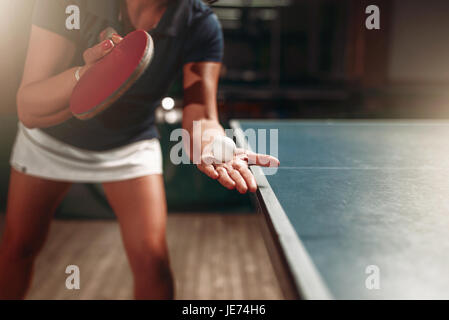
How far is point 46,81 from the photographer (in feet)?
3.15

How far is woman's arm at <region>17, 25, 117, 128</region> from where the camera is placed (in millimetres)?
952

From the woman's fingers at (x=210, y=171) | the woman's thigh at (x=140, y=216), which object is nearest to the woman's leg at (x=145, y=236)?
the woman's thigh at (x=140, y=216)

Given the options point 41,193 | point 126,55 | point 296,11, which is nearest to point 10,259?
point 41,193

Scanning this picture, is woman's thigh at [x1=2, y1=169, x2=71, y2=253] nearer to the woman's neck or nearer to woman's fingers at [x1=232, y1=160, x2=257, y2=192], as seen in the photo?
the woman's neck

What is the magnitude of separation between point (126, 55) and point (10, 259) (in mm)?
820

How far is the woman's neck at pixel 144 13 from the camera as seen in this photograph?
4.10 ft

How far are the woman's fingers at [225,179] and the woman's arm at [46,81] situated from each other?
39 cm

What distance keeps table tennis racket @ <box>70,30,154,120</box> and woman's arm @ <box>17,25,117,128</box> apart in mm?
104

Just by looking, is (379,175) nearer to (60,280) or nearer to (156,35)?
(156,35)

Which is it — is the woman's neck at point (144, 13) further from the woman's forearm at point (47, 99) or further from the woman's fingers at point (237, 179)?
the woman's fingers at point (237, 179)

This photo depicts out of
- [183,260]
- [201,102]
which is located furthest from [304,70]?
[201,102]

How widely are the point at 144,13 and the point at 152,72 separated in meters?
0.18

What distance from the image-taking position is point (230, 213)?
306cm

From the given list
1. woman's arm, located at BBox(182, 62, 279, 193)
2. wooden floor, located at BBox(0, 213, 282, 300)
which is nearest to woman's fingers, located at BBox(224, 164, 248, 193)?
woman's arm, located at BBox(182, 62, 279, 193)
